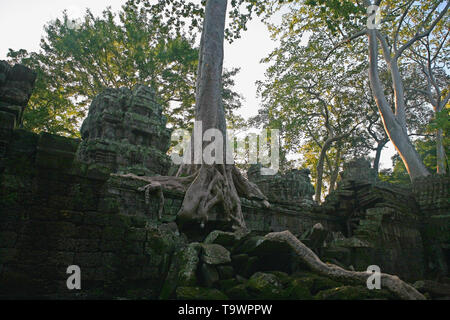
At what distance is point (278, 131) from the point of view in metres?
26.9

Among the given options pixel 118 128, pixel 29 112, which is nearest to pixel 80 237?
pixel 118 128

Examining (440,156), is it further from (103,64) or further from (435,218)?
(103,64)

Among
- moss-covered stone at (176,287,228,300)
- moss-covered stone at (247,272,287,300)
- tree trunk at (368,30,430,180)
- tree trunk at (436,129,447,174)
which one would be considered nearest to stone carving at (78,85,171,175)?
moss-covered stone at (176,287,228,300)

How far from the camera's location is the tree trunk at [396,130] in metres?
14.8

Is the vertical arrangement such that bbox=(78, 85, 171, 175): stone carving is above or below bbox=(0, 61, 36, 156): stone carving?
above

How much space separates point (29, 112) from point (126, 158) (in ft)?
31.6

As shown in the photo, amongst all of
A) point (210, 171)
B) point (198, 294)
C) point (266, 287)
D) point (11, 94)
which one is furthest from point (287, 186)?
point (11, 94)

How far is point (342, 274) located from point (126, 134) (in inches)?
386

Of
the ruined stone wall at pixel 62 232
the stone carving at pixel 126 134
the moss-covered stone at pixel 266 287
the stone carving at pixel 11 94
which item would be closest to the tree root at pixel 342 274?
the moss-covered stone at pixel 266 287

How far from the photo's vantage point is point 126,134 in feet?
37.8

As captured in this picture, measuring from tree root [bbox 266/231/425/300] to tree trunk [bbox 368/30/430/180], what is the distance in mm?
13015

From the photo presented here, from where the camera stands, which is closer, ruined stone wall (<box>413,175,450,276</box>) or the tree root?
the tree root

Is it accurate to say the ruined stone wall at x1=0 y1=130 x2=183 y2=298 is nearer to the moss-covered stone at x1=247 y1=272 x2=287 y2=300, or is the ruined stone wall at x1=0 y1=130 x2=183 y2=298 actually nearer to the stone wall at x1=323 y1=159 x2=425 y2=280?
the moss-covered stone at x1=247 y1=272 x2=287 y2=300

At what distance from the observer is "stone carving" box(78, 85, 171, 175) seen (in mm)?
10594
